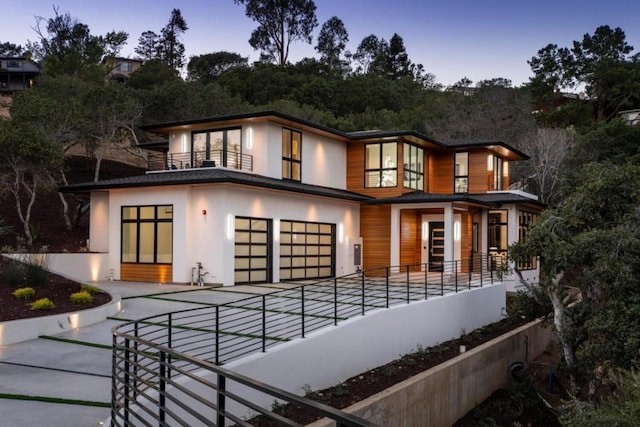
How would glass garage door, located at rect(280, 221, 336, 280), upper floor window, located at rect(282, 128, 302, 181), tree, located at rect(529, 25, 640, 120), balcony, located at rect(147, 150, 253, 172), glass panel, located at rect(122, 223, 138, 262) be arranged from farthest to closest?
tree, located at rect(529, 25, 640, 120)
upper floor window, located at rect(282, 128, 302, 181)
balcony, located at rect(147, 150, 253, 172)
glass garage door, located at rect(280, 221, 336, 280)
glass panel, located at rect(122, 223, 138, 262)

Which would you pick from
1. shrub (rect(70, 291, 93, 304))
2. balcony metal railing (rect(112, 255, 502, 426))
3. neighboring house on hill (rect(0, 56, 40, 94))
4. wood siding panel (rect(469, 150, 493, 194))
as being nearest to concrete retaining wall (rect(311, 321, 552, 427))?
balcony metal railing (rect(112, 255, 502, 426))

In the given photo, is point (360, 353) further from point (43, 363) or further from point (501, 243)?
point (501, 243)

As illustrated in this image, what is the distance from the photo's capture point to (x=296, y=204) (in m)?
20.6

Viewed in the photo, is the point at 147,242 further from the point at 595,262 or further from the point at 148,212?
the point at 595,262

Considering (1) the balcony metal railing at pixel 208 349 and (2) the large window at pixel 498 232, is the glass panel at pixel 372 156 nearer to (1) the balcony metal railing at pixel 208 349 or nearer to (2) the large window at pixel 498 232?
(2) the large window at pixel 498 232

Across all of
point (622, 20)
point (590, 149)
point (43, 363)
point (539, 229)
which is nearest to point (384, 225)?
point (539, 229)

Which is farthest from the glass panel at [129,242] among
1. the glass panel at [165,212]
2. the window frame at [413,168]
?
the window frame at [413,168]

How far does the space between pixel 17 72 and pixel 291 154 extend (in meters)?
52.6

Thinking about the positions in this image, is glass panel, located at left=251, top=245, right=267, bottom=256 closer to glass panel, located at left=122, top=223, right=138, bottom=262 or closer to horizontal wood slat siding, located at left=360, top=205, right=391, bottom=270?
glass panel, located at left=122, top=223, right=138, bottom=262

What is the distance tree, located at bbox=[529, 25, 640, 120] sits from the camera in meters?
43.9

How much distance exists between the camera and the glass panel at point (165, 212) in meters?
18.6

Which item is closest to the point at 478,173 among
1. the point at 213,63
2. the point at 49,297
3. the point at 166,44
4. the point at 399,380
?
the point at 399,380

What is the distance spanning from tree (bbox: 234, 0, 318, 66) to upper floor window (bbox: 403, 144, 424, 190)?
41.3 meters

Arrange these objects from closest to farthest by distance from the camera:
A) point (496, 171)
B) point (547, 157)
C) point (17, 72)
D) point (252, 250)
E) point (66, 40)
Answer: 1. point (252, 250)
2. point (496, 171)
3. point (547, 157)
4. point (66, 40)
5. point (17, 72)
